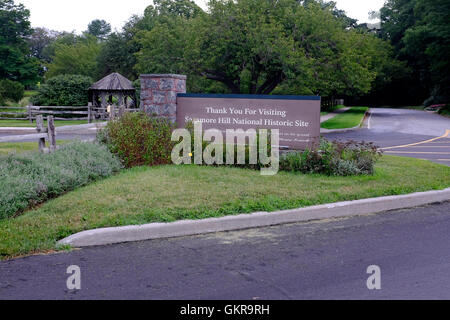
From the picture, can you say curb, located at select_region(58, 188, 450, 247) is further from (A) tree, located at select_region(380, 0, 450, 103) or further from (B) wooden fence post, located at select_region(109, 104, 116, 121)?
(A) tree, located at select_region(380, 0, 450, 103)

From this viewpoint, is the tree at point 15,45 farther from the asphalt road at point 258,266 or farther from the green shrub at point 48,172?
the asphalt road at point 258,266

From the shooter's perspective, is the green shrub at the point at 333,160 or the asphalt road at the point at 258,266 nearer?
the asphalt road at the point at 258,266

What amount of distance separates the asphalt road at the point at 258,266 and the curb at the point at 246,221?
17cm

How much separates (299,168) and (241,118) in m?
2.06

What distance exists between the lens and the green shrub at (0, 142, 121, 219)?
662 centimetres

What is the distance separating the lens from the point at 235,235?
616 centimetres

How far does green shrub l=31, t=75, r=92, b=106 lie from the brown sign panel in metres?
26.3

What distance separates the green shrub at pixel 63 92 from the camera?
34312 millimetres
